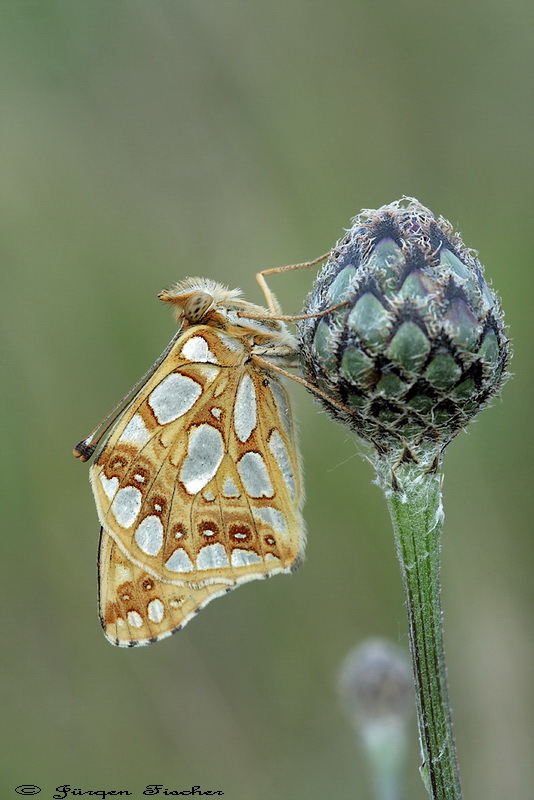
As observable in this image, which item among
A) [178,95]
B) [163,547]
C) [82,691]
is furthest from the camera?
[178,95]

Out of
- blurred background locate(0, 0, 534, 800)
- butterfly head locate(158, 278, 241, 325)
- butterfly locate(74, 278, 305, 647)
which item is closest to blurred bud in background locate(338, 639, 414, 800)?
butterfly locate(74, 278, 305, 647)

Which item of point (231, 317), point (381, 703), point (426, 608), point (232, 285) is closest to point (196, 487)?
point (231, 317)

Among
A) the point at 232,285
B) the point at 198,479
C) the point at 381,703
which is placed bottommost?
the point at 381,703

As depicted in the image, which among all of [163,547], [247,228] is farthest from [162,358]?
[247,228]

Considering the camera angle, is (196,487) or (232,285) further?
(232,285)

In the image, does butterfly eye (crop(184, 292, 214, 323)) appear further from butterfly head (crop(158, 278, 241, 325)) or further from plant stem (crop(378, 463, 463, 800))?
plant stem (crop(378, 463, 463, 800))

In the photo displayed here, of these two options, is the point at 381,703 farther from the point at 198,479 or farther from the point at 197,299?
the point at 197,299

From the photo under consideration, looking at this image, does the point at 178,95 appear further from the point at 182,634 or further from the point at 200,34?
the point at 182,634
